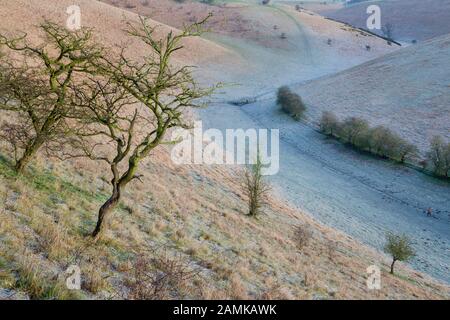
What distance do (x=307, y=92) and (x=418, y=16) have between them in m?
110

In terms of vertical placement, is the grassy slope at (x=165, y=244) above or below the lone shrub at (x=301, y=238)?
above

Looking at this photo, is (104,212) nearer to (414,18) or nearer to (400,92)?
(400,92)

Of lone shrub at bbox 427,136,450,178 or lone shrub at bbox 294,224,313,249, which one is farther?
lone shrub at bbox 427,136,450,178

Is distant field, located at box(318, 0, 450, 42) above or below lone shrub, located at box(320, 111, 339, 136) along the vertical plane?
above

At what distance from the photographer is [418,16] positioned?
149 metres

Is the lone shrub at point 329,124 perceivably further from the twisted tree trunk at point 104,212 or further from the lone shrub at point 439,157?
the twisted tree trunk at point 104,212

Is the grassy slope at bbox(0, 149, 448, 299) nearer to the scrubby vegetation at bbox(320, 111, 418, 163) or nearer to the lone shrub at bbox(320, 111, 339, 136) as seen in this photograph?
the scrubby vegetation at bbox(320, 111, 418, 163)

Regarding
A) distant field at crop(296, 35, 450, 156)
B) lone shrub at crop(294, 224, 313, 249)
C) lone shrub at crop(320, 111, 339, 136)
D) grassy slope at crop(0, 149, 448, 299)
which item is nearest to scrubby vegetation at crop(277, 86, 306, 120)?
distant field at crop(296, 35, 450, 156)

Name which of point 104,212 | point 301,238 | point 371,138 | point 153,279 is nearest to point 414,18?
point 371,138

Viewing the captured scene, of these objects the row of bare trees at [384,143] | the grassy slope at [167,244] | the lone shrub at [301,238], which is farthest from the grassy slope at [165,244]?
the row of bare trees at [384,143]

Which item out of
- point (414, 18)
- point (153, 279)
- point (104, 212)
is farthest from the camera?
point (414, 18)

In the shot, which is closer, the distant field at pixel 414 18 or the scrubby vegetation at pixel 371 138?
the scrubby vegetation at pixel 371 138

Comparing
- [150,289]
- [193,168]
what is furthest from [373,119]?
[150,289]

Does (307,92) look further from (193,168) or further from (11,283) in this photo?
(11,283)
